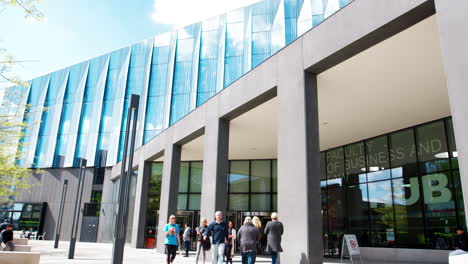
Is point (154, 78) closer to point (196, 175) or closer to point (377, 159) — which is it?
point (196, 175)

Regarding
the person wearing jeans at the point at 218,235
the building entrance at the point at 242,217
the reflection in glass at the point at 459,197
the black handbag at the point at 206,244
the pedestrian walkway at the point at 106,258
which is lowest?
the pedestrian walkway at the point at 106,258

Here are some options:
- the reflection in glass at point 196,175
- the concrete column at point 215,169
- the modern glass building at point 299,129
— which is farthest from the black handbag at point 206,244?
the reflection in glass at point 196,175

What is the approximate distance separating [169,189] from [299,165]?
34.7 feet

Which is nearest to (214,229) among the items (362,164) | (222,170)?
(222,170)

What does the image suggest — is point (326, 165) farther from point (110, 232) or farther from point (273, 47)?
point (110, 232)

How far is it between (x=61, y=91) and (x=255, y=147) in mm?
29428

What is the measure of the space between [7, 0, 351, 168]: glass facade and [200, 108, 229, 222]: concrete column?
59.1 ft

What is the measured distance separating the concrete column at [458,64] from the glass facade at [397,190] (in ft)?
32.6

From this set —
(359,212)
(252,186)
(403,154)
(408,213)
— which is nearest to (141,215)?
(252,186)

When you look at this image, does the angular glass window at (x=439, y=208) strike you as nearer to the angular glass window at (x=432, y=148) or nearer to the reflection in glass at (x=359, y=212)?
the angular glass window at (x=432, y=148)

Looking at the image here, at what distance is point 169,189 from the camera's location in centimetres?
1889

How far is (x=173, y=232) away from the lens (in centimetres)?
1052

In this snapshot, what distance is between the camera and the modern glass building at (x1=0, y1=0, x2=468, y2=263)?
30.9 ft

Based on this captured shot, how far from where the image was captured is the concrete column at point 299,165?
30.6 ft
